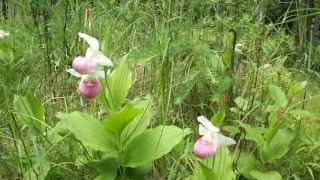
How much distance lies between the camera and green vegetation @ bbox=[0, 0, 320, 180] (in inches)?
60.7

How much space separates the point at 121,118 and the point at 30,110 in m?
0.42

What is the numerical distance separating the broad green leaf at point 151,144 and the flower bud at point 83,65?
0.31 meters

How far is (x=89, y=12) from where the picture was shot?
2.98 metres

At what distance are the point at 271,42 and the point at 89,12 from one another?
3.85 ft

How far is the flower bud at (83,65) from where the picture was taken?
1337 mm

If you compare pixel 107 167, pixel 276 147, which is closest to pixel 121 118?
pixel 107 167

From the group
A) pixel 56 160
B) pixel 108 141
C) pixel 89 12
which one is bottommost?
pixel 56 160

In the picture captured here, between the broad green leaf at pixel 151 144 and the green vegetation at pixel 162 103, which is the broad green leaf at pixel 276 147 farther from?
the broad green leaf at pixel 151 144

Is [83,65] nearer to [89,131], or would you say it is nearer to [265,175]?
[89,131]

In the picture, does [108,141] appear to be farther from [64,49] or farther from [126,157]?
[64,49]

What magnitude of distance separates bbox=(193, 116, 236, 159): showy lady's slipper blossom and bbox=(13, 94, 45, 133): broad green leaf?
635mm

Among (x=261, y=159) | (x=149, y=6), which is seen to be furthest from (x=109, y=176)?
(x=149, y=6)

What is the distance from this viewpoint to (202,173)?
146cm

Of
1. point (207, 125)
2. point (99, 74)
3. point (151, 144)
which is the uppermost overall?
point (99, 74)
